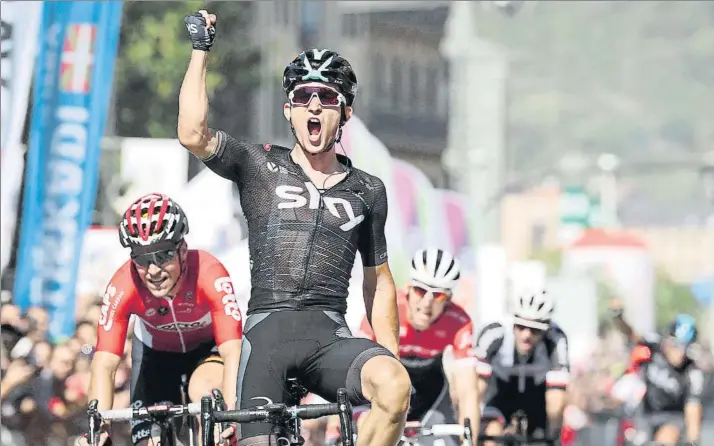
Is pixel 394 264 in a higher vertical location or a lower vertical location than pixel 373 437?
higher

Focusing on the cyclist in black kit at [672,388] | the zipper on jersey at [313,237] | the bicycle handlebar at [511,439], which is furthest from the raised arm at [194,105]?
the cyclist in black kit at [672,388]

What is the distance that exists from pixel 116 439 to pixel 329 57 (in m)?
9.35

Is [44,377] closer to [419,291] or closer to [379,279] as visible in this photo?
[419,291]

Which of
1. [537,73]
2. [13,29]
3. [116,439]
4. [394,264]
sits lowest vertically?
[116,439]

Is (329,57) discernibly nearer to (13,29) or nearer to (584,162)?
(13,29)

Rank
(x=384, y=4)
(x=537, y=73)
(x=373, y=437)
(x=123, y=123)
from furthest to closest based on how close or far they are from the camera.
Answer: (x=537, y=73) → (x=123, y=123) → (x=384, y=4) → (x=373, y=437)

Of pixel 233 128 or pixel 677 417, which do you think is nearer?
pixel 677 417

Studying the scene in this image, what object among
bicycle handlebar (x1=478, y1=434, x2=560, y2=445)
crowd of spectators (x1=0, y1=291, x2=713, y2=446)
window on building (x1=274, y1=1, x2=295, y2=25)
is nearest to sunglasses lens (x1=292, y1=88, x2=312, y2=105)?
bicycle handlebar (x1=478, y1=434, x2=560, y2=445)

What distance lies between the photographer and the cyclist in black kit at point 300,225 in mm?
7266

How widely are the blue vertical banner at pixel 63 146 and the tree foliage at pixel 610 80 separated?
8.18m

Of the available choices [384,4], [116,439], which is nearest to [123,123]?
[384,4]

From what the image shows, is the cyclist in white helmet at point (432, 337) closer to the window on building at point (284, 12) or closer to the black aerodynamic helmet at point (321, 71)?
the black aerodynamic helmet at point (321, 71)

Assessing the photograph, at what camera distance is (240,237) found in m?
18.7

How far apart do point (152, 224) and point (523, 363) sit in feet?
16.4
